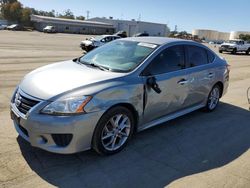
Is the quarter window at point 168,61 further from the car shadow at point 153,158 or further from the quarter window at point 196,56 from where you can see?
the car shadow at point 153,158

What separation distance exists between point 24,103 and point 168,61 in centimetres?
249

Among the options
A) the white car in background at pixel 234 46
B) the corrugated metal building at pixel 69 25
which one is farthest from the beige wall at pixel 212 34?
the white car in background at pixel 234 46

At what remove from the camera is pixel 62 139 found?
351 cm

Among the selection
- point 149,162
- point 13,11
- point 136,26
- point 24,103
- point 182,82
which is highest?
point 13,11

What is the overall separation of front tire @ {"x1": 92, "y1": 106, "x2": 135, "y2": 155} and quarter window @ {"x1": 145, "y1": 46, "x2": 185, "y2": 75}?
0.83 metres

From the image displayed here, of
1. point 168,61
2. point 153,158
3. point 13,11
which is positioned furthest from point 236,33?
point 153,158

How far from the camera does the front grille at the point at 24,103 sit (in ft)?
11.8

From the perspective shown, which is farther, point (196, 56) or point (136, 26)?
point (136, 26)

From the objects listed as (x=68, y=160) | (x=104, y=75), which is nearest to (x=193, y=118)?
(x=104, y=75)

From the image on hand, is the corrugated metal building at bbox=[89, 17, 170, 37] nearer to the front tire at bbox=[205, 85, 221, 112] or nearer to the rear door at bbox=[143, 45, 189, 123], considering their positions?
the front tire at bbox=[205, 85, 221, 112]

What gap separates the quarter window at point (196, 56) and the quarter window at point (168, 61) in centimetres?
29

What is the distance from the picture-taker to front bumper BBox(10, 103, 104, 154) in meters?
3.43

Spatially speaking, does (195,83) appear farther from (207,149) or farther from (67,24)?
(67,24)

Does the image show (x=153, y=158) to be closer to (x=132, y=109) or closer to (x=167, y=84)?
(x=132, y=109)
